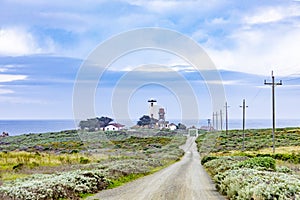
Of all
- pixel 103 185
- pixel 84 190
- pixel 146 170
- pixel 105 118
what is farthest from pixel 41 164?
pixel 105 118

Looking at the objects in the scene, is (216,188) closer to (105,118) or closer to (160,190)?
(160,190)

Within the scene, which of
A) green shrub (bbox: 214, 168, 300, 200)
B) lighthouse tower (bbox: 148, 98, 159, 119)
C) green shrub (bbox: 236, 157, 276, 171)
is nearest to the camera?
green shrub (bbox: 214, 168, 300, 200)

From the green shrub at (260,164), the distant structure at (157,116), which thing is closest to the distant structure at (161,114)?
the distant structure at (157,116)

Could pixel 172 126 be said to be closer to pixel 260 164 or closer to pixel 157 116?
pixel 157 116

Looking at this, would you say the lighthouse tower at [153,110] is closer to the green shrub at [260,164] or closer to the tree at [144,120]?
the tree at [144,120]

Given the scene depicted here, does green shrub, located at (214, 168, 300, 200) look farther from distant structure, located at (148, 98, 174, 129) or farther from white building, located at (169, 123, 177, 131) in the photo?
white building, located at (169, 123, 177, 131)

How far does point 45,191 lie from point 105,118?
14129cm

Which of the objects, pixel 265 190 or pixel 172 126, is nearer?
pixel 265 190

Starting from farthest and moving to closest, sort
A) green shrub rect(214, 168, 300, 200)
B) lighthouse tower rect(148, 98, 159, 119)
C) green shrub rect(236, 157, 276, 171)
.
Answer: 1. lighthouse tower rect(148, 98, 159, 119)
2. green shrub rect(236, 157, 276, 171)
3. green shrub rect(214, 168, 300, 200)

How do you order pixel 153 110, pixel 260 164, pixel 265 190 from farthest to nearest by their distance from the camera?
pixel 153 110 < pixel 260 164 < pixel 265 190

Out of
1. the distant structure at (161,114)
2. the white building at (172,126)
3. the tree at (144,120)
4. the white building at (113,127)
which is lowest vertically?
the white building at (113,127)

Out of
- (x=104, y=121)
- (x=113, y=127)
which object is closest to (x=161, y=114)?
(x=113, y=127)

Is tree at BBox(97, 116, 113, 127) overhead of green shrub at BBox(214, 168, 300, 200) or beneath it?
overhead

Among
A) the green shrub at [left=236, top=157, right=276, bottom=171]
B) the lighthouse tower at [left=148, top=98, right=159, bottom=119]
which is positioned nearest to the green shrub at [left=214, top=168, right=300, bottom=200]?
the green shrub at [left=236, top=157, right=276, bottom=171]
